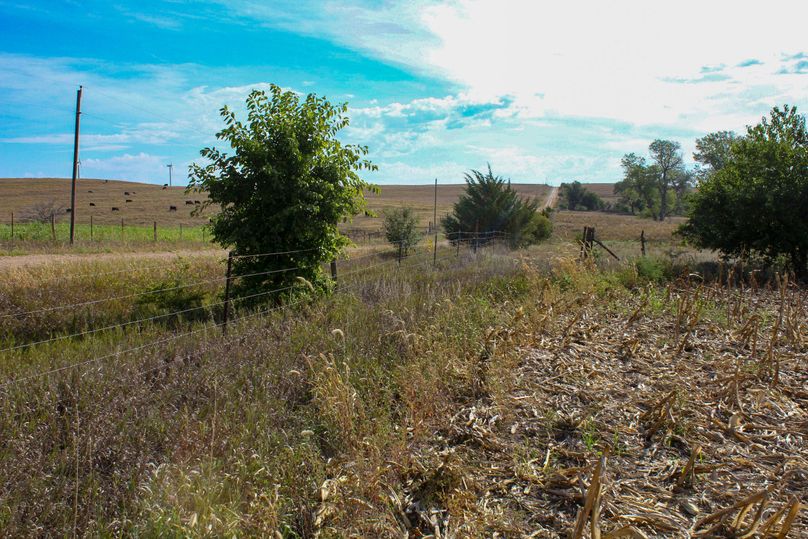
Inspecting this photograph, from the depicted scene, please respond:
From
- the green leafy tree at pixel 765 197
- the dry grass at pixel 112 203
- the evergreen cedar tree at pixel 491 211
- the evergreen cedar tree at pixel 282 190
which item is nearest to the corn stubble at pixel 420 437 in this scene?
the evergreen cedar tree at pixel 282 190

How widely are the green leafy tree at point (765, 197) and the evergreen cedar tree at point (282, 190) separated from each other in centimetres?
1149

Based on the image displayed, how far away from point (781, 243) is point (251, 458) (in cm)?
1613

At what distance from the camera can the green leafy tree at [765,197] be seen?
1462 centimetres

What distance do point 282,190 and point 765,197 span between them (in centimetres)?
1292

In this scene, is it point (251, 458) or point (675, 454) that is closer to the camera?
point (251, 458)

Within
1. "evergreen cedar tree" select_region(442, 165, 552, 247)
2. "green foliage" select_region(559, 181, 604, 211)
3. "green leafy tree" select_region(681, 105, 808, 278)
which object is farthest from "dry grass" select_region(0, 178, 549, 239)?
"green foliage" select_region(559, 181, 604, 211)

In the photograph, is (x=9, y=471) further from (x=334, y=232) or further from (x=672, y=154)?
(x=672, y=154)

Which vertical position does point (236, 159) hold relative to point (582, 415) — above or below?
above

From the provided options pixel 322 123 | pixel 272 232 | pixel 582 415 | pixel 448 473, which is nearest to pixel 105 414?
pixel 448 473

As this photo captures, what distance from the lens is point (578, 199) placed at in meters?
92.7

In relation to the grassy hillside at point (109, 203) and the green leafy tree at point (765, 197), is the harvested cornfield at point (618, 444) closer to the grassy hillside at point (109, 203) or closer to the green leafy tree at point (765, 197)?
the green leafy tree at point (765, 197)

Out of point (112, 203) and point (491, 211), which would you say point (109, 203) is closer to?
point (112, 203)

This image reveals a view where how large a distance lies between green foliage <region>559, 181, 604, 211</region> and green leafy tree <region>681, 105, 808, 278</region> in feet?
255

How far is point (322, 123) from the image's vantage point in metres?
9.45
